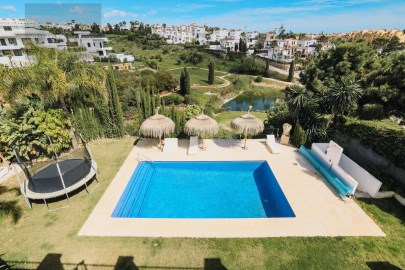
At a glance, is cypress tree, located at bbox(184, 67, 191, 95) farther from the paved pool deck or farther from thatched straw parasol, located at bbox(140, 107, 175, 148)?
the paved pool deck

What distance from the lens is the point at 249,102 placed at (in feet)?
147

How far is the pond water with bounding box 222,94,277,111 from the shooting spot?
40.9m

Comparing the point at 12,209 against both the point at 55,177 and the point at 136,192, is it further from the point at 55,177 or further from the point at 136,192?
the point at 136,192

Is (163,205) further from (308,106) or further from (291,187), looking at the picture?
(308,106)

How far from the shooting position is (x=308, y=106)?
47.9 ft

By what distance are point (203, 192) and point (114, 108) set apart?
8980 mm

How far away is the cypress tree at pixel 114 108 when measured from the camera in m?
14.6

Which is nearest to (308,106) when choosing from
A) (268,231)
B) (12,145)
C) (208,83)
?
(268,231)

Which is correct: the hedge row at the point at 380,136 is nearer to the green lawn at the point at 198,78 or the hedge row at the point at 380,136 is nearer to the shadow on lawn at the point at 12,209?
the shadow on lawn at the point at 12,209

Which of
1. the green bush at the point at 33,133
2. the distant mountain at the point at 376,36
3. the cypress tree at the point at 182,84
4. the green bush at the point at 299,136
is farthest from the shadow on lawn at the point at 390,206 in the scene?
A: the distant mountain at the point at 376,36

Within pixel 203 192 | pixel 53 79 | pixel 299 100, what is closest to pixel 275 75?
pixel 299 100

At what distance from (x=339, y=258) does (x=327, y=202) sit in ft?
9.22

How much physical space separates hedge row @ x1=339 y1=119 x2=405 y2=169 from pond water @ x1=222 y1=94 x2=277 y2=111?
26677 millimetres

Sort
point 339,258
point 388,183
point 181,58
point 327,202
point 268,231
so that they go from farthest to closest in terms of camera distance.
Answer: point 181,58 < point 388,183 < point 327,202 < point 268,231 < point 339,258
